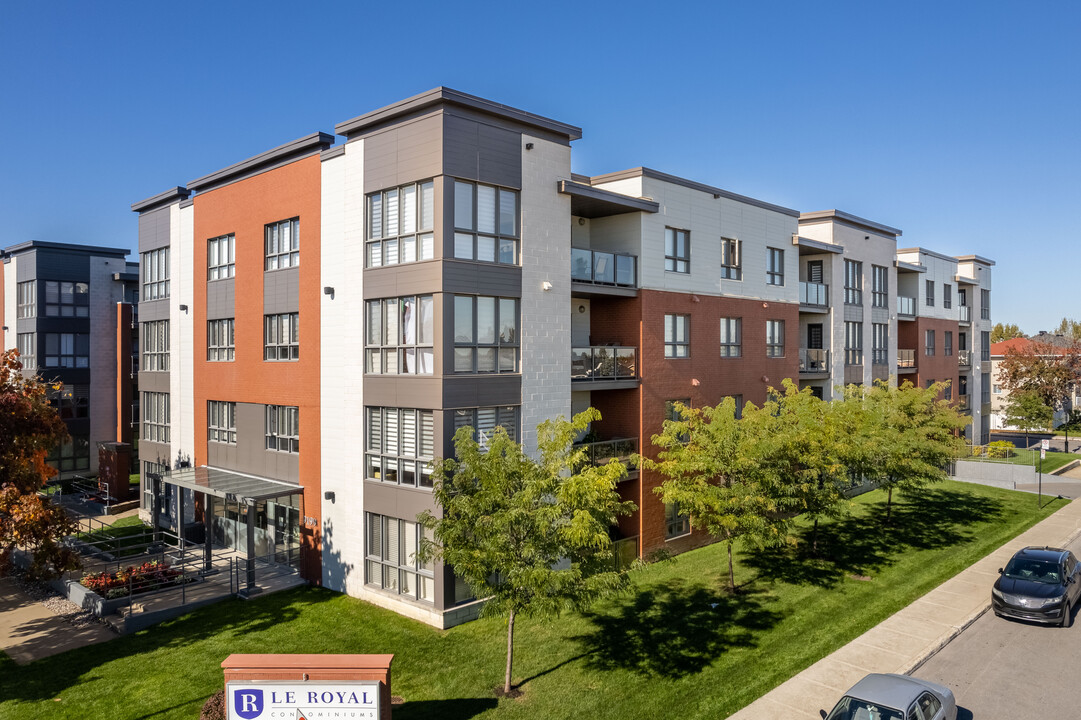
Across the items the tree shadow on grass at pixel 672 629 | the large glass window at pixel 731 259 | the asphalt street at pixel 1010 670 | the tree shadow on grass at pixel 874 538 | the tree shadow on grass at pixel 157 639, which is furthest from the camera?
the large glass window at pixel 731 259

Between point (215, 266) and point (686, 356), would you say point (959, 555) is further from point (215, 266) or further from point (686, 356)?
point (215, 266)

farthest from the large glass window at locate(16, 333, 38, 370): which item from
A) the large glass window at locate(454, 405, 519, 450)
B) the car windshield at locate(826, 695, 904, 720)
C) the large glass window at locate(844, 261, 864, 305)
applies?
the large glass window at locate(844, 261, 864, 305)


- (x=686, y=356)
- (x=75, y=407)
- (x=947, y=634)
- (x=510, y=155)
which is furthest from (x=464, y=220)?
(x=75, y=407)

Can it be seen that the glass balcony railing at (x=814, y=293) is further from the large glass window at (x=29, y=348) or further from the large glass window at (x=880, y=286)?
the large glass window at (x=29, y=348)

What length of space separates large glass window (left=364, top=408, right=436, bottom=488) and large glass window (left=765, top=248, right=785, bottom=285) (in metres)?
17.3

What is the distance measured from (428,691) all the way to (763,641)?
7.80 m

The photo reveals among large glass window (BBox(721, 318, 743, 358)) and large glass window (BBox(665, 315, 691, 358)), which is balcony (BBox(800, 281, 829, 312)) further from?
large glass window (BBox(665, 315, 691, 358))

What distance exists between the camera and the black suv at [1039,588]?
17.5 metres

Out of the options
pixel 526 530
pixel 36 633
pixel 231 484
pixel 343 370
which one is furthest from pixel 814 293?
pixel 36 633

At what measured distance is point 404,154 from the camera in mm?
18891

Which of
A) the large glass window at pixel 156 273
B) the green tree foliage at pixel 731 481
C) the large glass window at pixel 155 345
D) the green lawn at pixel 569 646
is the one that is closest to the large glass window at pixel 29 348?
the large glass window at pixel 155 345

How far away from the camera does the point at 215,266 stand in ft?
87.8

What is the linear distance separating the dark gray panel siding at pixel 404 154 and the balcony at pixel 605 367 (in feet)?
22.7

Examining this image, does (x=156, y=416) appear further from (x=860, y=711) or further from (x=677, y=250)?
(x=860, y=711)
